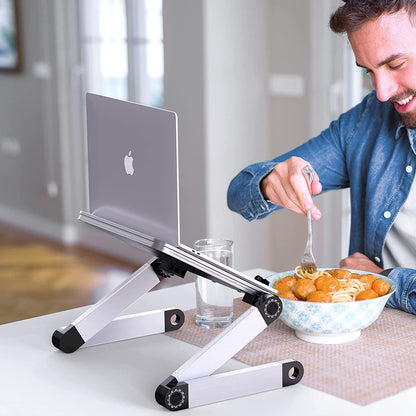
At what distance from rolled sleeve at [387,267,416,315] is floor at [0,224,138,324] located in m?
2.55

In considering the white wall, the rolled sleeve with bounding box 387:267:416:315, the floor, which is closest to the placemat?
the rolled sleeve with bounding box 387:267:416:315

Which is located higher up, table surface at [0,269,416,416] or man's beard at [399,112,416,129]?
man's beard at [399,112,416,129]

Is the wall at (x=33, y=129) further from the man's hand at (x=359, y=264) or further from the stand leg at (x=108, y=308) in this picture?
the stand leg at (x=108, y=308)

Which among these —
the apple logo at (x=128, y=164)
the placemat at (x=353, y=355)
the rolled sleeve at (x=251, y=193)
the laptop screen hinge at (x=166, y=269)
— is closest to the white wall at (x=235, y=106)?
the rolled sleeve at (x=251, y=193)

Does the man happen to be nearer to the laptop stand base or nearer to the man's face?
the man's face

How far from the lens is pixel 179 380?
3.96 feet

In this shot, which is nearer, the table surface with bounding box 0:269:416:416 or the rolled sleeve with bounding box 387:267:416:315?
the table surface with bounding box 0:269:416:416

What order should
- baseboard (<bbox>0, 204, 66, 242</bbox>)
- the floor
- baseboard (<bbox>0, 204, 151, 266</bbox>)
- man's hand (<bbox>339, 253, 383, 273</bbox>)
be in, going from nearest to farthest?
man's hand (<bbox>339, 253, 383, 273</bbox>)
the floor
baseboard (<bbox>0, 204, 151, 266</bbox>)
baseboard (<bbox>0, 204, 66, 242</bbox>)

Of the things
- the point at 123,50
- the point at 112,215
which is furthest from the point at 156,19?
the point at 112,215

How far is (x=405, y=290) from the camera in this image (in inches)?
61.6

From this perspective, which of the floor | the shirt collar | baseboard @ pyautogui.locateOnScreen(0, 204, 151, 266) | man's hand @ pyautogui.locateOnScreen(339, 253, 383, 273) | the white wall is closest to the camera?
man's hand @ pyautogui.locateOnScreen(339, 253, 383, 273)

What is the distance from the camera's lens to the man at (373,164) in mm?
1676

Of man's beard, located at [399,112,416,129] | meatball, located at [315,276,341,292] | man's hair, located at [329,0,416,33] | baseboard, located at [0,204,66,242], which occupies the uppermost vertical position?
man's hair, located at [329,0,416,33]

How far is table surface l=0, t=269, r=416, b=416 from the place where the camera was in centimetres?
→ 119
